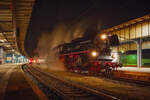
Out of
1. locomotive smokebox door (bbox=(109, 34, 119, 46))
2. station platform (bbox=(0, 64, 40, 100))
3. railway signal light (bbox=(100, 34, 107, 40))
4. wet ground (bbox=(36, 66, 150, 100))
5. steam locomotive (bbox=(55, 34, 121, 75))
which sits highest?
railway signal light (bbox=(100, 34, 107, 40))

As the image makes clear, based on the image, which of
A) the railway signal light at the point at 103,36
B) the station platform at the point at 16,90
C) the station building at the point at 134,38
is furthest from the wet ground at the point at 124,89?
the station building at the point at 134,38

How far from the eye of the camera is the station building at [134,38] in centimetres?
2179

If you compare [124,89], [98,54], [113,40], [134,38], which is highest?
[134,38]

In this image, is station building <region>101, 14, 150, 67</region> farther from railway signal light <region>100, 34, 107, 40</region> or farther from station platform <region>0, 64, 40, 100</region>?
station platform <region>0, 64, 40, 100</region>

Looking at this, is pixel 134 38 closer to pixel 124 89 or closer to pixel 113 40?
pixel 113 40

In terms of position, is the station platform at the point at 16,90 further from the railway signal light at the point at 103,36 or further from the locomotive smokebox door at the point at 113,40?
the locomotive smokebox door at the point at 113,40

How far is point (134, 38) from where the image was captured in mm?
24281

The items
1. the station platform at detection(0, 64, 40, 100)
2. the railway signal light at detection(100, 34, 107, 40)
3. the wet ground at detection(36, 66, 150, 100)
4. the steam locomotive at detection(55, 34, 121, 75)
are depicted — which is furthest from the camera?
the railway signal light at detection(100, 34, 107, 40)

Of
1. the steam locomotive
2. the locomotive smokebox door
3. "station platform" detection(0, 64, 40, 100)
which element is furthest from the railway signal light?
"station platform" detection(0, 64, 40, 100)

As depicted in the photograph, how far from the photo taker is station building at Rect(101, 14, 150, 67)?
21.8 m

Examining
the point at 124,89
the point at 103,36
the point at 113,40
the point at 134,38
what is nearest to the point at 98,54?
the point at 103,36

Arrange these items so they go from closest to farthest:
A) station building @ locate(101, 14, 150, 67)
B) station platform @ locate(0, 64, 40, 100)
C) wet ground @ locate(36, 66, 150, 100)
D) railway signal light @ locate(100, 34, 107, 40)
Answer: station platform @ locate(0, 64, 40, 100) < wet ground @ locate(36, 66, 150, 100) < railway signal light @ locate(100, 34, 107, 40) < station building @ locate(101, 14, 150, 67)

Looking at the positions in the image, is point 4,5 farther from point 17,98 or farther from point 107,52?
point 107,52

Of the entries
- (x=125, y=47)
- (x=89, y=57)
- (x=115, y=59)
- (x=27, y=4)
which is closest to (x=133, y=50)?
(x=125, y=47)
